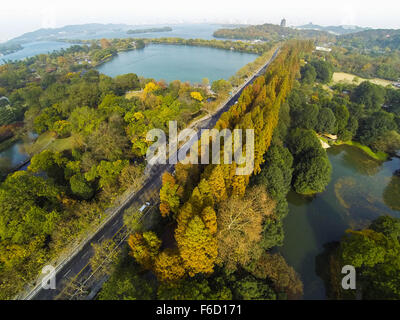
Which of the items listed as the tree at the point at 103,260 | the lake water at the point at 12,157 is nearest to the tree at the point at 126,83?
the lake water at the point at 12,157

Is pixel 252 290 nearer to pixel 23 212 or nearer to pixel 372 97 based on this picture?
pixel 23 212

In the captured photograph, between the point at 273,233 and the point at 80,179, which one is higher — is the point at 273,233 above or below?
below

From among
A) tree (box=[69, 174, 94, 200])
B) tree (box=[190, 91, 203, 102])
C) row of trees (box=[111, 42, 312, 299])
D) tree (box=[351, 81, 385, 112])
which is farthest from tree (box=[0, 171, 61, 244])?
tree (box=[351, 81, 385, 112])

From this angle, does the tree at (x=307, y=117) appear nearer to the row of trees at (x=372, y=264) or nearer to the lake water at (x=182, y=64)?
the row of trees at (x=372, y=264)

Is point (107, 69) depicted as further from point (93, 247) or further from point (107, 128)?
point (93, 247)

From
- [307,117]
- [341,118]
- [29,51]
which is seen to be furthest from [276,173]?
[29,51]

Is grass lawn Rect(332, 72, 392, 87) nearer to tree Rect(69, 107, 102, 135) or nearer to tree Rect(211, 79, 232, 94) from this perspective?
tree Rect(211, 79, 232, 94)
